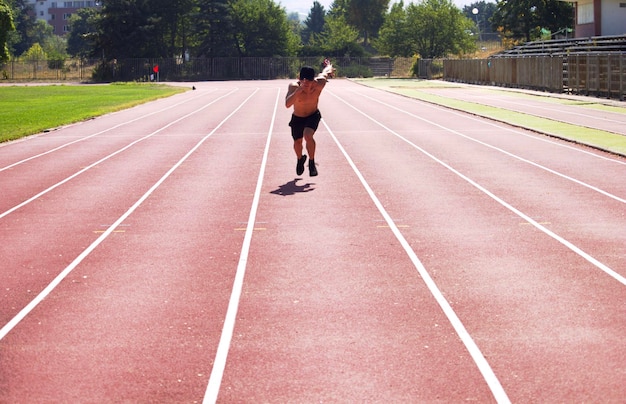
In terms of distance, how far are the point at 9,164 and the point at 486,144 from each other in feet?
32.3

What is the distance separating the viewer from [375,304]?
24.9ft

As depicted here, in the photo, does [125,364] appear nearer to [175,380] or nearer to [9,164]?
[175,380]

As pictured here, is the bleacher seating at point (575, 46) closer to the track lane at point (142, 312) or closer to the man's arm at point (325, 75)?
the man's arm at point (325, 75)

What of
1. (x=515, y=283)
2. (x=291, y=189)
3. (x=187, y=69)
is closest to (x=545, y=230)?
(x=515, y=283)

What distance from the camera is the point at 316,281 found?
8.41 metres

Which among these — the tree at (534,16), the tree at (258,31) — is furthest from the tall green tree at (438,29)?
the tree at (258,31)

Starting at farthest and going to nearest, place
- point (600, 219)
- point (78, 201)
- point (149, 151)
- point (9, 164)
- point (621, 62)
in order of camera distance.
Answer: point (621, 62) < point (149, 151) < point (9, 164) < point (78, 201) < point (600, 219)

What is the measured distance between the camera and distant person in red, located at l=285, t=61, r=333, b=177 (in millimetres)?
14930

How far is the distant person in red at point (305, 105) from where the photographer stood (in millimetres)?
14930

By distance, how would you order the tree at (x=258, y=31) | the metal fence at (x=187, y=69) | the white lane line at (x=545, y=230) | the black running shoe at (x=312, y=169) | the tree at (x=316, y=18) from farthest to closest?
the tree at (x=316, y=18), the tree at (x=258, y=31), the metal fence at (x=187, y=69), the black running shoe at (x=312, y=169), the white lane line at (x=545, y=230)

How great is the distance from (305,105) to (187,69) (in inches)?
3447

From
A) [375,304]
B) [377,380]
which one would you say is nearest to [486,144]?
[375,304]

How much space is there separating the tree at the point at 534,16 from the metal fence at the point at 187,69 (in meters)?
11.4

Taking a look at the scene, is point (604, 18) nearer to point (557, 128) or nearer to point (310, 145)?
point (557, 128)
